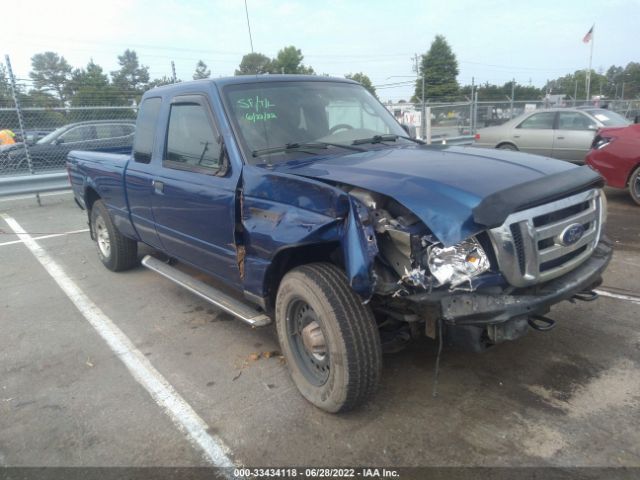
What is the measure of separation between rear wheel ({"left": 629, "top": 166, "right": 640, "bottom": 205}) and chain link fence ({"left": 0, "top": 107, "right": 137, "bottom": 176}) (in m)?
9.74

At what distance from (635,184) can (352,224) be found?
22.9 ft

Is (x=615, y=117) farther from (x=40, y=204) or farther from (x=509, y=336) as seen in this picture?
(x=40, y=204)

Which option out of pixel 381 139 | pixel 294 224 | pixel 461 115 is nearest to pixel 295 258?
pixel 294 224

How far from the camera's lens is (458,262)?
251cm

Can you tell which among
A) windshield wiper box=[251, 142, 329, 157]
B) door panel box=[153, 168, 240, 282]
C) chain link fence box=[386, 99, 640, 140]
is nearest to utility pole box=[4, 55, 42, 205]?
door panel box=[153, 168, 240, 282]

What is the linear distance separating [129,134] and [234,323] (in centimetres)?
940

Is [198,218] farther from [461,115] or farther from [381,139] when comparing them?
[461,115]

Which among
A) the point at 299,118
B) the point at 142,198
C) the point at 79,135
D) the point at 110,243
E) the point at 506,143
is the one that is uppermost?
the point at 299,118

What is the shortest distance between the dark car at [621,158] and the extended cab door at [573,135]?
2098 mm

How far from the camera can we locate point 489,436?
2695mm

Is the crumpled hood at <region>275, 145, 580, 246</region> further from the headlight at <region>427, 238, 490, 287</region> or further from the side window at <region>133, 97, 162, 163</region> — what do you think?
the side window at <region>133, 97, 162, 163</region>

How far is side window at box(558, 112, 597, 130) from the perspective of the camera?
33.0 ft

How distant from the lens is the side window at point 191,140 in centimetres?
363

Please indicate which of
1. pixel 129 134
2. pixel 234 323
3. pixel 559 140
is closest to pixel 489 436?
pixel 234 323
